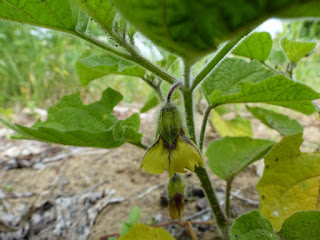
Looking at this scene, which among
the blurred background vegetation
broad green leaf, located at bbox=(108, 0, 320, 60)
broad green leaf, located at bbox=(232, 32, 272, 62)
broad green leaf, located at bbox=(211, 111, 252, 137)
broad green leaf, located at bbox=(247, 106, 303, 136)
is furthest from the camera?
the blurred background vegetation

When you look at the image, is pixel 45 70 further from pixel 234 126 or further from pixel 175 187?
pixel 175 187

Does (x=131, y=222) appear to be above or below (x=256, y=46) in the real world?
below

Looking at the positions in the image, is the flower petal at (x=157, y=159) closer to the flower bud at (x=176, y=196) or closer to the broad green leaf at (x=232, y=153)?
the flower bud at (x=176, y=196)

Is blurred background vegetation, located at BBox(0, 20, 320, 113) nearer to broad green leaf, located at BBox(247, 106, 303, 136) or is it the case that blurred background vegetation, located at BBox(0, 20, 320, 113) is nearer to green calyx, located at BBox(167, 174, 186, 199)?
broad green leaf, located at BBox(247, 106, 303, 136)

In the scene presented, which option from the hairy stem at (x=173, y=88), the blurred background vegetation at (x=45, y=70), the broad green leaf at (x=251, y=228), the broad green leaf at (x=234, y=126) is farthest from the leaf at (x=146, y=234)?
the blurred background vegetation at (x=45, y=70)

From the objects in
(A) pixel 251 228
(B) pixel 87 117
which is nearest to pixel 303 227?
(A) pixel 251 228

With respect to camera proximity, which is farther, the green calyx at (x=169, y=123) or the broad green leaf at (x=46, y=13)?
the green calyx at (x=169, y=123)

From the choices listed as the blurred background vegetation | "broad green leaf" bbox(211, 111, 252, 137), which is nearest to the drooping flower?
"broad green leaf" bbox(211, 111, 252, 137)
